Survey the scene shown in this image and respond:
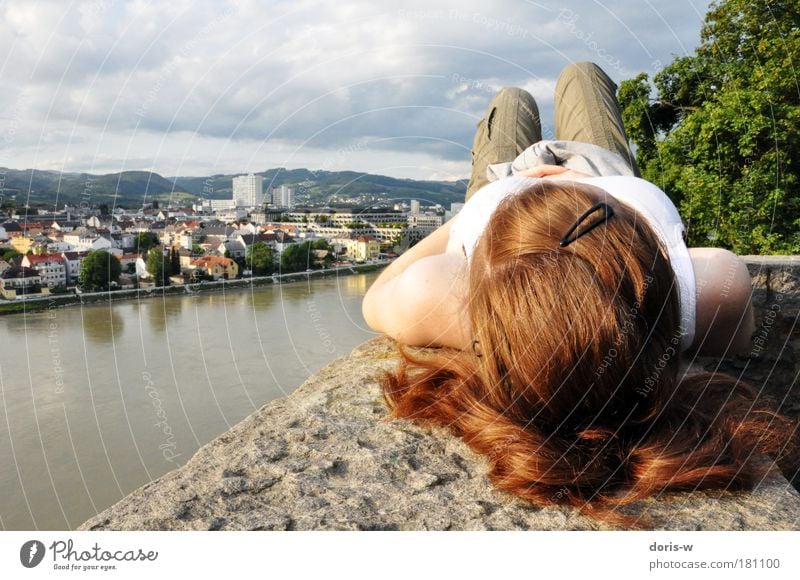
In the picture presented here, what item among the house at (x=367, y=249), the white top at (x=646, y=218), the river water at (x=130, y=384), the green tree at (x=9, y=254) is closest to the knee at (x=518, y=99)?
the house at (x=367, y=249)

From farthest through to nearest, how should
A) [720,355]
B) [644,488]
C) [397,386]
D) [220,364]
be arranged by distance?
[220,364] < [720,355] < [397,386] < [644,488]

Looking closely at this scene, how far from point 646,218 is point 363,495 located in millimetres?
755

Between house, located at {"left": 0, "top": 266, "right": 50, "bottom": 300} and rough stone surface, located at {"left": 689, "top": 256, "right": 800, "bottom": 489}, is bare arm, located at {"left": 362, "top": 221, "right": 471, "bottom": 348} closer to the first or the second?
rough stone surface, located at {"left": 689, "top": 256, "right": 800, "bottom": 489}

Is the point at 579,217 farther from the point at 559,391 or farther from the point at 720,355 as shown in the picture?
the point at 720,355

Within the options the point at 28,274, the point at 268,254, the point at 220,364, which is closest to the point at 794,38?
the point at 268,254

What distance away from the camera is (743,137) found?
493 centimetres

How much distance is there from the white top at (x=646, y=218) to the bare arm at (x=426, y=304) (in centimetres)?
7

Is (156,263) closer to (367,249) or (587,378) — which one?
(367,249)

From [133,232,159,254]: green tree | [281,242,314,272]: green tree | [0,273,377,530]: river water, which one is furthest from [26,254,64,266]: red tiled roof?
[0,273,377,530]: river water

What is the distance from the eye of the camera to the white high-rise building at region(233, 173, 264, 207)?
7.00 feet

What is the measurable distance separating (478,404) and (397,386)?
262 millimetres

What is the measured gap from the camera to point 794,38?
593 centimetres

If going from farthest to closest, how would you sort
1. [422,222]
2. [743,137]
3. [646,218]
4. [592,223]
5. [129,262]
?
[743,137] → [129,262] → [422,222] → [646,218] → [592,223]

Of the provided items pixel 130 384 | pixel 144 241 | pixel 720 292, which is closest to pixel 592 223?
pixel 720 292
